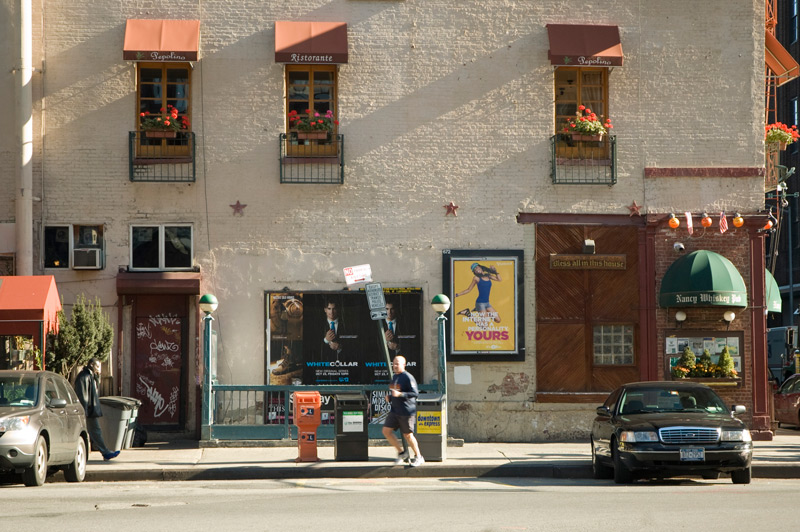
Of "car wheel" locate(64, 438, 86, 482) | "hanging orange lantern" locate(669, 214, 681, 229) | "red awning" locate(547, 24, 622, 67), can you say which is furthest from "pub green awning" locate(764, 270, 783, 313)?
"car wheel" locate(64, 438, 86, 482)

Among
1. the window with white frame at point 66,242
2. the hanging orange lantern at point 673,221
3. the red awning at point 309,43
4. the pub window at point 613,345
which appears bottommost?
the pub window at point 613,345

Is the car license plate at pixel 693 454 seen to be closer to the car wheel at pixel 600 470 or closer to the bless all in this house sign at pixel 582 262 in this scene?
the car wheel at pixel 600 470

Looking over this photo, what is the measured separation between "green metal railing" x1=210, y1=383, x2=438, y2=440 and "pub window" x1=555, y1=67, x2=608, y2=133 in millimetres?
5871

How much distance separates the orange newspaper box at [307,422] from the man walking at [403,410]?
1344mm

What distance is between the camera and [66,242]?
19.3 meters

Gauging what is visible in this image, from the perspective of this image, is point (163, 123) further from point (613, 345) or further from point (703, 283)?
point (703, 283)

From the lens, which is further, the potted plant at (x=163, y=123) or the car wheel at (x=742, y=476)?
the potted plant at (x=163, y=123)

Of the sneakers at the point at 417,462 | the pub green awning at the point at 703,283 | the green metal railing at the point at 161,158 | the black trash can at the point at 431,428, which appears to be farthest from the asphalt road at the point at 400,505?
the green metal railing at the point at 161,158

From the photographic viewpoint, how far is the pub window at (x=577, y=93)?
2009 cm

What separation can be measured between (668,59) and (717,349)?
560 centimetres

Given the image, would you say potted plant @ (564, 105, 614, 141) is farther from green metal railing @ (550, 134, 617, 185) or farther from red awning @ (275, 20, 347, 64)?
red awning @ (275, 20, 347, 64)

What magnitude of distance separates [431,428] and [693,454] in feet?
13.7

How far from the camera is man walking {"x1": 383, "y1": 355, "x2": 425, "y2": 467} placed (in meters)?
15.2

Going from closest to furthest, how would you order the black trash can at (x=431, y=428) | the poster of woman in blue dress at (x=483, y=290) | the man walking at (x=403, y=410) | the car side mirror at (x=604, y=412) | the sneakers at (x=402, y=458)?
the car side mirror at (x=604, y=412)
the man walking at (x=403, y=410)
the sneakers at (x=402, y=458)
the black trash can at (x=431, y=428)
the poster of woman in blue dress at (x=483, y=290)
